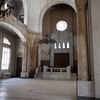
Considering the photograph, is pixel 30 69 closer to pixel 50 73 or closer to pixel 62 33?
pixel 50 73

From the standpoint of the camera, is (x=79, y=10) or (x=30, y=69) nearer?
(x=79, y=10)

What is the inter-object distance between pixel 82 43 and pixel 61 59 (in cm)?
1307

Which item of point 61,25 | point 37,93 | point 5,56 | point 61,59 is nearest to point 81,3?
point 37,93

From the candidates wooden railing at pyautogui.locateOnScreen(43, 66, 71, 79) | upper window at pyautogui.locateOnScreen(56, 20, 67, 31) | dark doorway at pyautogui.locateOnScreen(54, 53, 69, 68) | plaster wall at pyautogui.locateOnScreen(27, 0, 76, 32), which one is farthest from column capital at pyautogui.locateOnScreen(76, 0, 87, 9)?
upper window at pyautogui.locateOnScreen(56, 20, 67, 31)

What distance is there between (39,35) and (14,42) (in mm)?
3402

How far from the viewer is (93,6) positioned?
190 inches

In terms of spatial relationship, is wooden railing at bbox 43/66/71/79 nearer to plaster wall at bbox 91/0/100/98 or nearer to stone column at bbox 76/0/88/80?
stone column at bbox 76/0/88/80

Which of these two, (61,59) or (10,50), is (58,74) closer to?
(61,59)

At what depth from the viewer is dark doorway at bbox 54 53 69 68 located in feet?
59.6

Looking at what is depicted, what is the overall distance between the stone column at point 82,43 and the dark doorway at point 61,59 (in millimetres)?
12745

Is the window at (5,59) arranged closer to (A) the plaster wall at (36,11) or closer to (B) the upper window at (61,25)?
(A) the plaster wall at (36,11)

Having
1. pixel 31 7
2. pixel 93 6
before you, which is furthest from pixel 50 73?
pixel 93 6

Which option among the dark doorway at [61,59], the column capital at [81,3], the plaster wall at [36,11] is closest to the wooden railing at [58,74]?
the dark doorway at [61,59]

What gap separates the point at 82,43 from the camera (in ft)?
17.4
